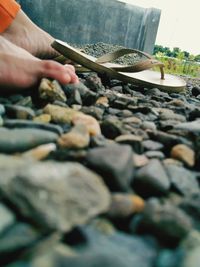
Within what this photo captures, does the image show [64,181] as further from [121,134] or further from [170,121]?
[170,121]

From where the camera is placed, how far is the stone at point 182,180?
0.72 meters

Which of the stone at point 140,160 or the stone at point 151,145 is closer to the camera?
the stone at point 140,160

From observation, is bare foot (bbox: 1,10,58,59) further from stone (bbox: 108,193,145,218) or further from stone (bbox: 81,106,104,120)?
stone (bbox: 108,193,145,218)

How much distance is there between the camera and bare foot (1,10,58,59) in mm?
2196

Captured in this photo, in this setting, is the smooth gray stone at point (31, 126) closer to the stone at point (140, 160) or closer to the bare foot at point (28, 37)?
the stone at point (140, 160)

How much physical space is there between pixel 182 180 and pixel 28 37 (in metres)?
1.82

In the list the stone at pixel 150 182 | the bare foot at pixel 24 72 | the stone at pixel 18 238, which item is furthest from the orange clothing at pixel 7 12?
the stone at pixel 18 238

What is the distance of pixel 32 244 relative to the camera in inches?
19.7

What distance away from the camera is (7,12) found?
211 cm

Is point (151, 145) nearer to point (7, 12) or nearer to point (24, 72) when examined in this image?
point (24, 72)

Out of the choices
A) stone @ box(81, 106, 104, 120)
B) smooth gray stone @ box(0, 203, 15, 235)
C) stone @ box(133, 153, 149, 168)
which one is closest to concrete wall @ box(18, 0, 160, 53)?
stone @ box(81, 106, 104, 120)

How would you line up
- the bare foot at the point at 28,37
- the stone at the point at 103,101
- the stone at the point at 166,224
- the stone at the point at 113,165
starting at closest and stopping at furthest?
the stone at the point at 166,224, the stone at the point at 113,165, the stone at the point at 103,101, the bare foot at the point at 28,37

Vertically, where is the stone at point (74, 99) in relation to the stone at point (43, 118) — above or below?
below

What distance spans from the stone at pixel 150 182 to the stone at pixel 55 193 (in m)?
0.10
